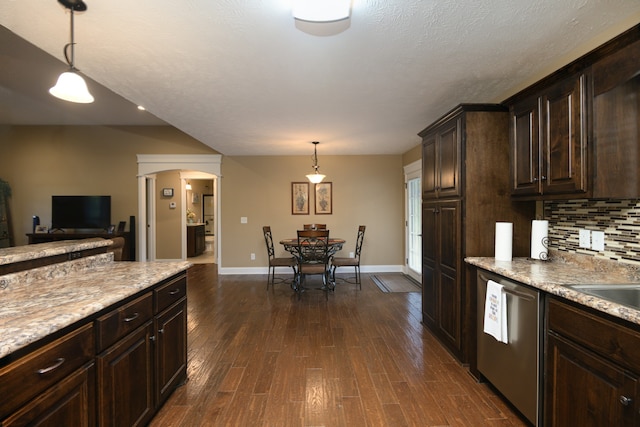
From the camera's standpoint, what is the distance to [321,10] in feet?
4.77

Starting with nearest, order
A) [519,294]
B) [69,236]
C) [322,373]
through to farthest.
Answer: [519,294] < [322,373] < [69,236]

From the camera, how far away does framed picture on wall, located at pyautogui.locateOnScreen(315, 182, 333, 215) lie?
5.83 meters

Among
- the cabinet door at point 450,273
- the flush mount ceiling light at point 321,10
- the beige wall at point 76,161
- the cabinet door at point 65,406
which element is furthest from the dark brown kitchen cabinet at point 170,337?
the beige wall at point 76,161

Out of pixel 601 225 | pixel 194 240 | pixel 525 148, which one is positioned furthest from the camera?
pixel 194 240

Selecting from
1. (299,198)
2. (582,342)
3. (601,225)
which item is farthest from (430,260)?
(299,198)

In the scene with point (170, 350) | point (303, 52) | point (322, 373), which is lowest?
point (322, 373)

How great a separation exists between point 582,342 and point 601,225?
100 cm

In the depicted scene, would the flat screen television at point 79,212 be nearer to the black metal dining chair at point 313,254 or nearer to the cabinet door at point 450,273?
the black metal dining chair at point 313,254

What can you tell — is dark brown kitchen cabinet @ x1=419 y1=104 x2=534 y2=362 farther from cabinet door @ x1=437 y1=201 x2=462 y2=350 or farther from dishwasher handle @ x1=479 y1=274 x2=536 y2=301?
dishwasher handle @ x1=479 y1=274 x2=536 y2=301

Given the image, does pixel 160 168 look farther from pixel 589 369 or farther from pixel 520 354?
pixel 589 369

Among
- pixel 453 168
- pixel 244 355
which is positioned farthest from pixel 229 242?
pixel 453 168

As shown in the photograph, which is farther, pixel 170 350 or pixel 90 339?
pixel 170 350

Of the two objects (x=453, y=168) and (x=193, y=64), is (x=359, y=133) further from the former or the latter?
(x=193, y=64)

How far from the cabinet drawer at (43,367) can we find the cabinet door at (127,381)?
14cm
